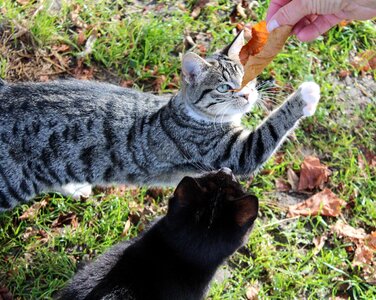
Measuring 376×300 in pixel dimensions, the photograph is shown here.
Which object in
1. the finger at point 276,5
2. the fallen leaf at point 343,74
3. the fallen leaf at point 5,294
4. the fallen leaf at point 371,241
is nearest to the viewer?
the finger at point 276,5

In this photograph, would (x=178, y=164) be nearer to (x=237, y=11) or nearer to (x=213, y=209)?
(x=213, y=209)

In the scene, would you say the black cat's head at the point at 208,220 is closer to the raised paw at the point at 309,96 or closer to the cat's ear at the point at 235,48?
the raised paw at the point at 309,96

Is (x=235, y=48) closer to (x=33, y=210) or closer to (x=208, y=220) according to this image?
(x=208, y=220)

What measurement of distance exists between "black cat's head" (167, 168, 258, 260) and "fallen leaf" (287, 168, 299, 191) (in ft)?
4.25

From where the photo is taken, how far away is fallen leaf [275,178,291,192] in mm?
4031

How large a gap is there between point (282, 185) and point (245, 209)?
4.50 feet

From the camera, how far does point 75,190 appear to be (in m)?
3.75

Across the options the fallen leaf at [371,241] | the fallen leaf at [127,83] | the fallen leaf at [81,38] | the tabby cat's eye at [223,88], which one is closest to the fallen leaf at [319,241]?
the fallen leaf at [371,241]

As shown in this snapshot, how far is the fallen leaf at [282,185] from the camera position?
4031 millimetres

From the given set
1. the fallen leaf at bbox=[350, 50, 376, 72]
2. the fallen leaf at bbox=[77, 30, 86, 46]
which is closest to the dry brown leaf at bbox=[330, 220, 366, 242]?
the fallen leaf at bbox=[350, 50, 376, 72]

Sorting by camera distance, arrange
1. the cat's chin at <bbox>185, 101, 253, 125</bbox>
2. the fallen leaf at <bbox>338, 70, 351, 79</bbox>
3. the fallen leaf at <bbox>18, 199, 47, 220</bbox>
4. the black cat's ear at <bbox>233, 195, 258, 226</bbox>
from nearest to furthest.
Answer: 1. the black cat's ear at <bbox>233, 195, 258, 226</bbox>
2. the cat's chin at <bbox>185, 101, 253, 125</bbox>
3. the fallen leaf at <bbox>18, 199, 47, 220</bbox>
4. the fallen leaf at <bbox>338, 70, 351, 79</bbox>

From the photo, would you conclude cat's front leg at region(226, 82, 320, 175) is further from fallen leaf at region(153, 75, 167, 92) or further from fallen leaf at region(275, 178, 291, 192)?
fallen leaf at region(153, 75, 167, 92)

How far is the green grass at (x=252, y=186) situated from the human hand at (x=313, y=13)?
1.09 meters

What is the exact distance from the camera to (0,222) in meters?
3.62
